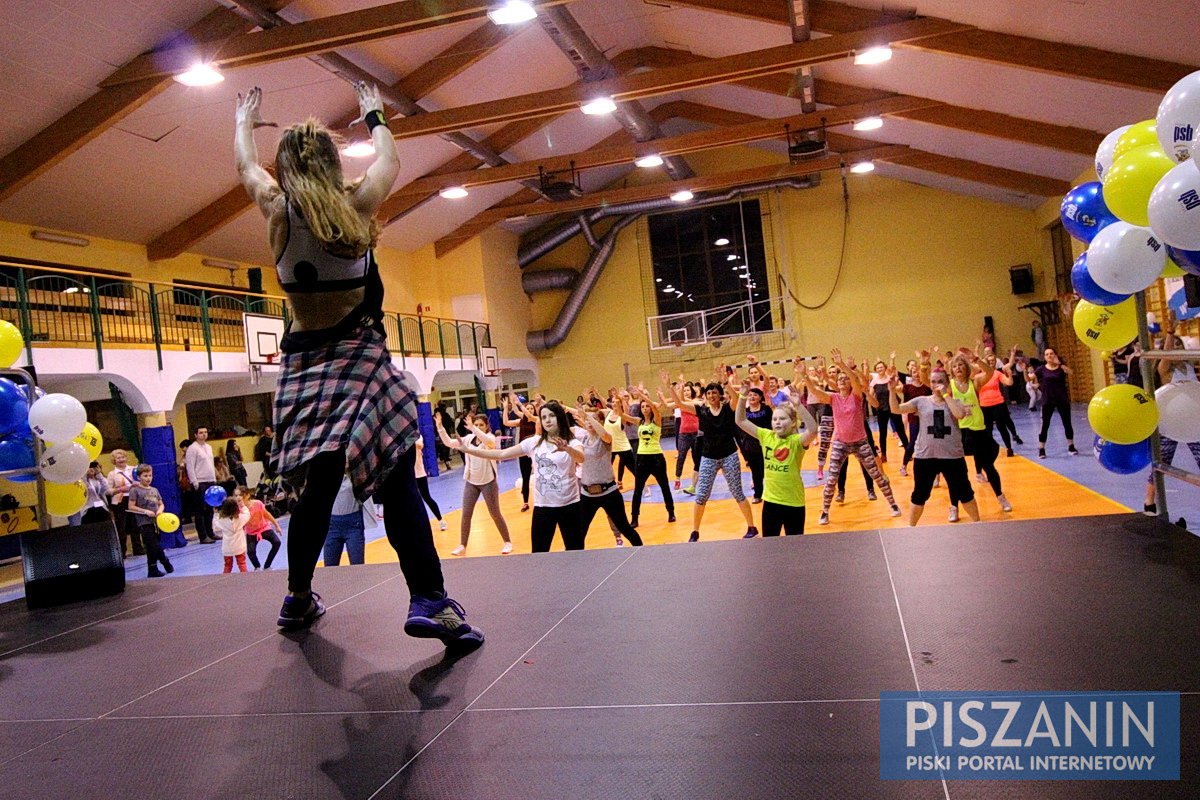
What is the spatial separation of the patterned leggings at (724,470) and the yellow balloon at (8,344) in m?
5.07

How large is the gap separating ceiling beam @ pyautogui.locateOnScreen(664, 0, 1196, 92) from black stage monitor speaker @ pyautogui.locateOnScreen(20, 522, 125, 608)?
9.85 metres

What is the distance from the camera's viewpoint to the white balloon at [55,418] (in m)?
3.64

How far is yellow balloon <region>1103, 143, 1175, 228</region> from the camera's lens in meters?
2.53

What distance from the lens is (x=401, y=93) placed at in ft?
41.9

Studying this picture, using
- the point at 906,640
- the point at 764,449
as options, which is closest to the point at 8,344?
the point at 906,640

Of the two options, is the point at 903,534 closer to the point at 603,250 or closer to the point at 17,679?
the point at 17,679

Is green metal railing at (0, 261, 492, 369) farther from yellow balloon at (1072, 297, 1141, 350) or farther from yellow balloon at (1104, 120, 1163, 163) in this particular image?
yellow balloon at (1104, 120, 1163, 163)

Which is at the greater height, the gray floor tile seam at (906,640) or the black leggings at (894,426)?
the gray floor tile seam at (906,640)

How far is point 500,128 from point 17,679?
15.0m

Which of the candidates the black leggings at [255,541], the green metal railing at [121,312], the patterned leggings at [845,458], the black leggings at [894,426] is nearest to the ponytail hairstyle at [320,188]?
the black leggings at [255,541]

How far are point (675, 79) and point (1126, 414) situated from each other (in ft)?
31.7

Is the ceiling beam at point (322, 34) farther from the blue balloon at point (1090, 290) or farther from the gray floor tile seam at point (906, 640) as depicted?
the gray floor tile seam at point (906, 640)

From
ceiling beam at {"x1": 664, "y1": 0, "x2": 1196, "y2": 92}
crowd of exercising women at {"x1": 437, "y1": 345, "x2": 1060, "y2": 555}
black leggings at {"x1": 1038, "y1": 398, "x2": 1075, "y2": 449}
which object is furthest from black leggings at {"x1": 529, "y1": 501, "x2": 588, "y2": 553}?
ceiling beam at {"x1": 664, "y1": 0, "x2": 1196, "y2": 92}

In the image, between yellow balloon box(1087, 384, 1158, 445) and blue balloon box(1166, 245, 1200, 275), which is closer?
blue balloon box(1166, 245, 1200, 275)
